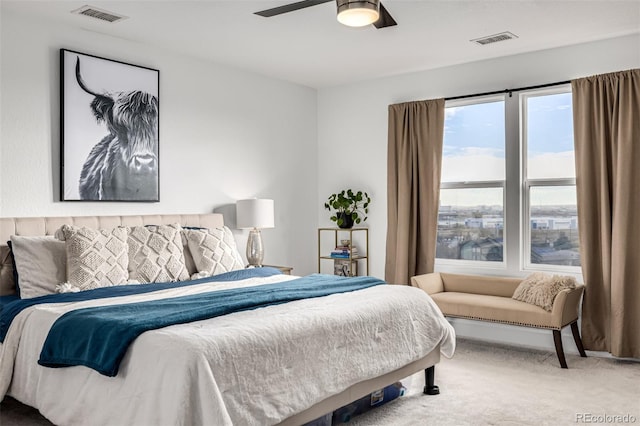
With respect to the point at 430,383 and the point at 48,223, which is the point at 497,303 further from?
the point at 48,223

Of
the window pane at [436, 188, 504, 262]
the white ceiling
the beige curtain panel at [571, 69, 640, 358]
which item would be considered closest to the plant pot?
the window pane at [436, 188, 504, 262]

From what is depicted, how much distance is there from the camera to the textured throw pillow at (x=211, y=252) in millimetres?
4227

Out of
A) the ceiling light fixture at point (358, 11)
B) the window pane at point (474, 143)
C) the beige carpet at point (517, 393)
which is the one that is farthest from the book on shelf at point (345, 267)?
the ceiling light fixture at point (358, 11)

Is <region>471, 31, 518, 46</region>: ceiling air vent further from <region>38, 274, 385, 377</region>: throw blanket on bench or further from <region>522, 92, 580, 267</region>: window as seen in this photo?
<region>38, 274, 385, 377</region>: throw blanket on bench

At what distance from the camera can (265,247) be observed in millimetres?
5824

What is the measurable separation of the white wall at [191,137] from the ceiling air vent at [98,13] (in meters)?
0.32

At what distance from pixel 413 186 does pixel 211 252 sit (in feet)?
7.53

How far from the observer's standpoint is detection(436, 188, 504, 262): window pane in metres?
5.26

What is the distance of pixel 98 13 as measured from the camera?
3.90 metres

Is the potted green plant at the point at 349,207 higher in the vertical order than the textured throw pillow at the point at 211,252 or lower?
higher

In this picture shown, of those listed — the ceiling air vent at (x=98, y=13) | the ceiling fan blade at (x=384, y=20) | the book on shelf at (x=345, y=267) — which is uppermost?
the ceiling air vent at (x=98, y=13)

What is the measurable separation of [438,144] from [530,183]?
37.2 inches

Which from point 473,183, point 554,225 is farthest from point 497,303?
point 473,183

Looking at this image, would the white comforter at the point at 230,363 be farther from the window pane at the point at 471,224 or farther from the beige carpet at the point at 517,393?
the window pane at the point at 471,224
